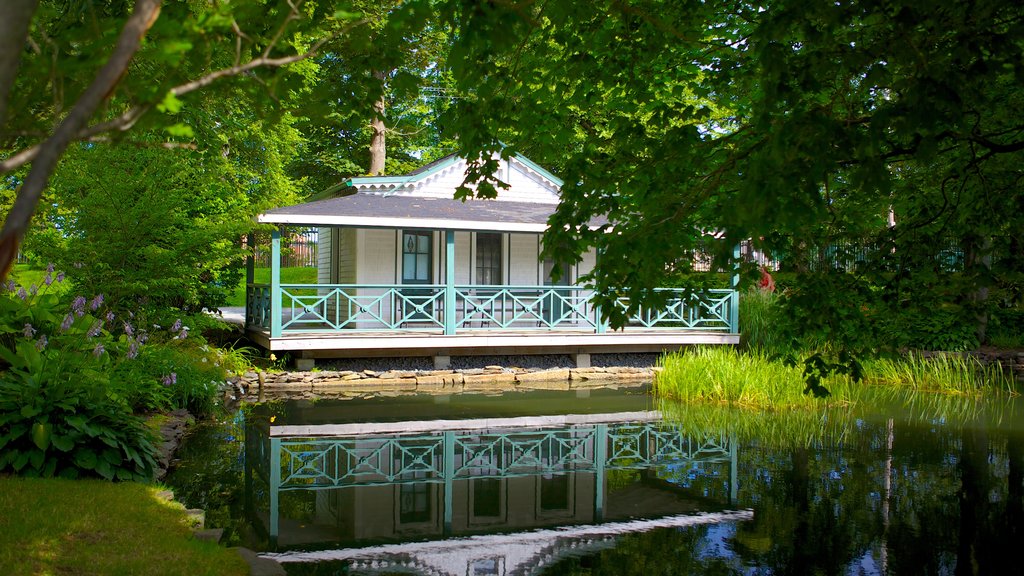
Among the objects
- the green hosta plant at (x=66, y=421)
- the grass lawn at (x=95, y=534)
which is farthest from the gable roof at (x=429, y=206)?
the grass lawn at (x=95, y=534)

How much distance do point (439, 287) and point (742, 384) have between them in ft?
19.8

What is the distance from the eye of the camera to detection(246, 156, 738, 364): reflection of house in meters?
15.2

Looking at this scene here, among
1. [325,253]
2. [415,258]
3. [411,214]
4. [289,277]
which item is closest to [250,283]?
[325,253]

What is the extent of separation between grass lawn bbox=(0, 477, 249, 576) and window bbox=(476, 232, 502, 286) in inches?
522

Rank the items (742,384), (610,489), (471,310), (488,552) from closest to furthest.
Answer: (488,552) → (610,489) → (742,384) → (471,310)

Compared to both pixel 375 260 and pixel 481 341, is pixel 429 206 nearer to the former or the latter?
pixel 375 260

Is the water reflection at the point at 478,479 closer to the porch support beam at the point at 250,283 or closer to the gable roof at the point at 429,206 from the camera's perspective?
the gable roof at the point at 429,206

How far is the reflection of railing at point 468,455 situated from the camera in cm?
832

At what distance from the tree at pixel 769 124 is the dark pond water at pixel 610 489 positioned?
1.91m

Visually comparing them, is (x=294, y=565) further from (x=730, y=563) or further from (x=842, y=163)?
(x=842, y=163)

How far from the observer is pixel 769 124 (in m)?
3.84

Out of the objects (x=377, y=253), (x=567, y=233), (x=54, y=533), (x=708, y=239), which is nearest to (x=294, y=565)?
(x=54, y=533)

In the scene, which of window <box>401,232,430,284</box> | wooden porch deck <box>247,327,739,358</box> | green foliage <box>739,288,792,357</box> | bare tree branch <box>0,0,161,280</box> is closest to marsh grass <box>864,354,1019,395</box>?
green foliage <box>739,288,792,357</box>

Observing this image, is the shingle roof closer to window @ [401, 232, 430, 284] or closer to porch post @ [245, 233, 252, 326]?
window @ [401, 232, 430, 284]
